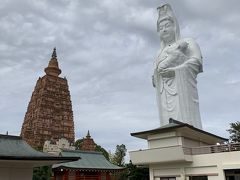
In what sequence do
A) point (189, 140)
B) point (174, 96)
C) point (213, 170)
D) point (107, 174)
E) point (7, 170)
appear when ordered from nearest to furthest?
point (7, 170)
point (213, 170)
point (189, 140)
point (174, 96)
point (107, 174)

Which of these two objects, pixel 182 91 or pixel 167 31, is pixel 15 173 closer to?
pixel 182 91

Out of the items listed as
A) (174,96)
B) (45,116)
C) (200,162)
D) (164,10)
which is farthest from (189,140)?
(45,116)

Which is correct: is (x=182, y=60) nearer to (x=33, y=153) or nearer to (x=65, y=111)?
(x=33, y=153)

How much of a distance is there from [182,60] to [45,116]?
129ft

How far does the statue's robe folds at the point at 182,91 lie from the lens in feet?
92.4

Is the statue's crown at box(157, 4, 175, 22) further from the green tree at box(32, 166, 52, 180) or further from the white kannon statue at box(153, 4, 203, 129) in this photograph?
the green tree at box(32, 166, 52, 180)

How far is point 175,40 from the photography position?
1253 inches

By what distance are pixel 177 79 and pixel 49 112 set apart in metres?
39.4

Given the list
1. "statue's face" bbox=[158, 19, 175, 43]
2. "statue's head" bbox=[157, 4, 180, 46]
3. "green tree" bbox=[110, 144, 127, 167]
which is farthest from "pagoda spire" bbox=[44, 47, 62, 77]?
"statue's face" bbox=[158, 19, 175, 43]

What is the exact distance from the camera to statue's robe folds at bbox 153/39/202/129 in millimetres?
28172

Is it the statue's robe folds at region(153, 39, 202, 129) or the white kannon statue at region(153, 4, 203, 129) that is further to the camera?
the white kannon statue at region(153, 4, 203, 129)

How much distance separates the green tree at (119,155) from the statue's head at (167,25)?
25.5 m

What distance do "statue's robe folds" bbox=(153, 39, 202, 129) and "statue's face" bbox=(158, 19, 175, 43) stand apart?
1.63 m

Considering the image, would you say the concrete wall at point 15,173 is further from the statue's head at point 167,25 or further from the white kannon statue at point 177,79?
the statue's head at point 167,25
